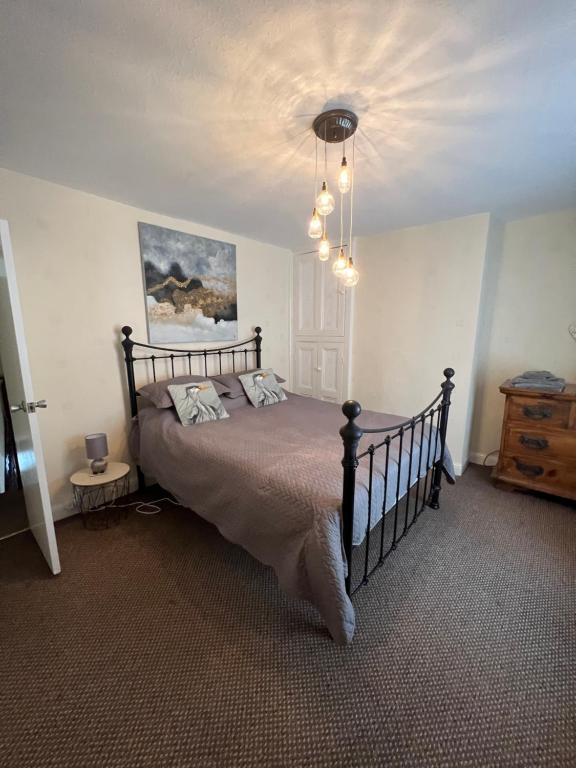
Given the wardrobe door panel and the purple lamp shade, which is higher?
the wardrobe door panel

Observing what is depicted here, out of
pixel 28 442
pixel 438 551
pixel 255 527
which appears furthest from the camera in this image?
pixel 438 551

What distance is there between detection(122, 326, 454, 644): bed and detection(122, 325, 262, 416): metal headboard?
15 millimetres

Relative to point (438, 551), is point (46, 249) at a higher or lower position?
higher

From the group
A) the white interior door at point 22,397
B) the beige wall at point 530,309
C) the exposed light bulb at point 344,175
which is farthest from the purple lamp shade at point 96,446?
the beige wall at point 530,309

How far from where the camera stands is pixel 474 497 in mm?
2605

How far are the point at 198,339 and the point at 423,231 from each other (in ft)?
8.08

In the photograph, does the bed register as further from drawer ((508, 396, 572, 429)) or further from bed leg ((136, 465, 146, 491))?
drawer ((508, 396, 572, 429))

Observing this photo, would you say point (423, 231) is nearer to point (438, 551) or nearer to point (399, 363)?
point (399, 363)

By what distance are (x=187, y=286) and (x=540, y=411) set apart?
3218 millimetres

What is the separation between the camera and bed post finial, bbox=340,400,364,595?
1.24 meters

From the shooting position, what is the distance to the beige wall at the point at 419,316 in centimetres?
282

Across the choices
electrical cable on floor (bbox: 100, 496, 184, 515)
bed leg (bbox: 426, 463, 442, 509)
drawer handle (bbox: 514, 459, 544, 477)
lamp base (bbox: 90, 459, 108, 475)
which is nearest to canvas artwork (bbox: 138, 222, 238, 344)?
lamp base (bbox: 90, 459, 108, 475)

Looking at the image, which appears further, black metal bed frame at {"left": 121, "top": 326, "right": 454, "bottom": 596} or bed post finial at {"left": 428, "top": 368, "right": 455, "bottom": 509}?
bed post finial at {"left": 428, "top": 368, "right": 455, "bottom": 509}

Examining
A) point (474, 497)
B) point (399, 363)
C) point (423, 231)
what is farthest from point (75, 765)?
point (423, 231)
